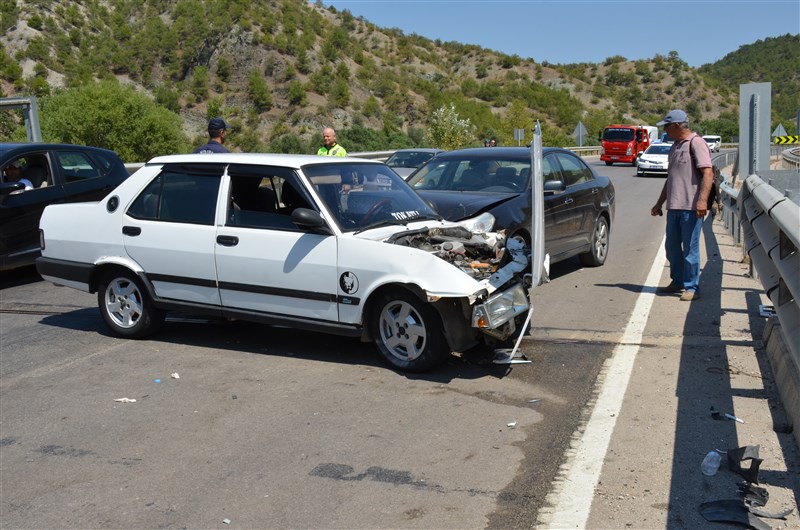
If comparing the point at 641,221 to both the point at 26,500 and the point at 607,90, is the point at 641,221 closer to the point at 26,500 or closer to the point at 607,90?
the point at 26,500

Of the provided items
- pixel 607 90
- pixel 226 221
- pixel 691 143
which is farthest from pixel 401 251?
pixel 607 90

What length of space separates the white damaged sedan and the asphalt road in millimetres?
376

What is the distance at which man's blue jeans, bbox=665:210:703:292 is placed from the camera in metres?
Answer: 8.88

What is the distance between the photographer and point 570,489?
429 cm

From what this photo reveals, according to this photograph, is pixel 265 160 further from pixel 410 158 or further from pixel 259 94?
pixel 259 94

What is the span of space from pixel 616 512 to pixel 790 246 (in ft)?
8.40

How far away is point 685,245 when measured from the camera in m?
8.91

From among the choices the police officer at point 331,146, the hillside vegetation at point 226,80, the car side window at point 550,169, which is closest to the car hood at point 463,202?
the car side window at point 550,169

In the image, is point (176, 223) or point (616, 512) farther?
point (176, 223)

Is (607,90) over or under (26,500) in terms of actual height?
over

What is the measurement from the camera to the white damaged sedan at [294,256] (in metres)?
6.32

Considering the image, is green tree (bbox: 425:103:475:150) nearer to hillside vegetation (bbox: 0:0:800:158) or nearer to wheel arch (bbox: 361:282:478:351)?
hillside vegetation (bbox: 0:0:800:158)

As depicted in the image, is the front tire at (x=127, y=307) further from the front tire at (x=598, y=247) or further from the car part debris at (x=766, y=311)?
the front tire at (x=598, y=247)

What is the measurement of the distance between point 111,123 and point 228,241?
31456mm
